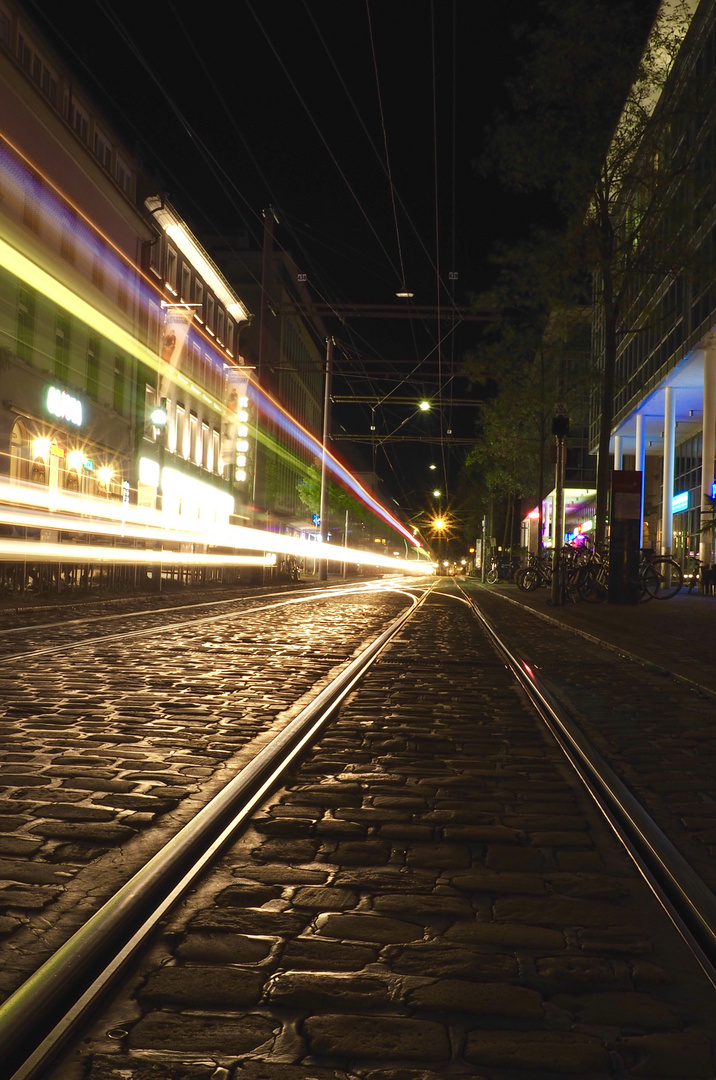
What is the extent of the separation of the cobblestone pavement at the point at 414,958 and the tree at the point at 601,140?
2084cm

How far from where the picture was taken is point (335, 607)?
76.6 ft

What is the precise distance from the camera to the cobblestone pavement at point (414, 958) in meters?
2.41

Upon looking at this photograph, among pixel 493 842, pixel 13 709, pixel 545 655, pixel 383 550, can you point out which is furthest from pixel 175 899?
pixel 383 550

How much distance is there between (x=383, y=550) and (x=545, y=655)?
8262 centimetres

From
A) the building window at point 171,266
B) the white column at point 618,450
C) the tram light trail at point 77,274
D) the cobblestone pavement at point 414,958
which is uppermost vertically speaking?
the building window at point 171,266

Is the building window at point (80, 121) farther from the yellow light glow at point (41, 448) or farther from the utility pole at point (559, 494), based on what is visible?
the utility pole at point (559, 494)

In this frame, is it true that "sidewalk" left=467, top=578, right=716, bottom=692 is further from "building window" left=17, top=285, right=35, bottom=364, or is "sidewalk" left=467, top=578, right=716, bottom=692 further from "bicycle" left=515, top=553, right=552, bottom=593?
"building window" left=17, top=285, right=35, bottom=364

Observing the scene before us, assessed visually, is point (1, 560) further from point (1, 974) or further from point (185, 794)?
point (1, 974)

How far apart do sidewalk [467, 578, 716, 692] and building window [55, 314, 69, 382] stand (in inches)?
566

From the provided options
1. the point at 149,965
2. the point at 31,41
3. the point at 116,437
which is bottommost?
the point at 149,965

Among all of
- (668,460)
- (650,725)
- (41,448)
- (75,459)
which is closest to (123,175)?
(75,459)

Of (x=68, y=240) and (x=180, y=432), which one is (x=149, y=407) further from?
(x=68, y=240)

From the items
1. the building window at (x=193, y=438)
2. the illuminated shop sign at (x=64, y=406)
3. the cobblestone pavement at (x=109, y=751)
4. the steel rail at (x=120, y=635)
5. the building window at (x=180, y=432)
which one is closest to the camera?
the cobblestone pavement at (x=109, y=751)

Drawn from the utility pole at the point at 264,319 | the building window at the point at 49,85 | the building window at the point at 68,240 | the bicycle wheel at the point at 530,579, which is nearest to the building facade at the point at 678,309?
the bicycle wheel at the point at 530,579
